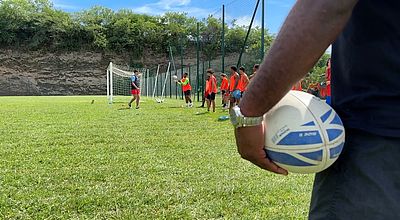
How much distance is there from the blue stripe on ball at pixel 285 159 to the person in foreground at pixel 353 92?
0.08 feet

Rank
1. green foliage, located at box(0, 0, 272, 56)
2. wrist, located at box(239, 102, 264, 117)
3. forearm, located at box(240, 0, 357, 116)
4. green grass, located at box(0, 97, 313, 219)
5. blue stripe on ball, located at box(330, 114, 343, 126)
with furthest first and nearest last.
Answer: green foliage, located at box(0, 0, 272, 56)
green grass, located at box(0, 97, 313, 219)
blue stripe on ball, located at box(330, 114, 343, 126)
wrist, located at box(239, 102, 264, 117)
forearm, located at box(240, 0, 357, 116)

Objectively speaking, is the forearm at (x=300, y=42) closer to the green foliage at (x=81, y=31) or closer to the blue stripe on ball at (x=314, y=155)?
the blue stripe on ball at (x=314, y=155)

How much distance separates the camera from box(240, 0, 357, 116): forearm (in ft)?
3.40

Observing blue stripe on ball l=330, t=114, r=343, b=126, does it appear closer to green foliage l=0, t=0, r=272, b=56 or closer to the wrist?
the wrist

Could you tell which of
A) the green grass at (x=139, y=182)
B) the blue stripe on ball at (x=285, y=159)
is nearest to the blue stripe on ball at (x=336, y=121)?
the blue stripe on ball at (x=285, y=159)

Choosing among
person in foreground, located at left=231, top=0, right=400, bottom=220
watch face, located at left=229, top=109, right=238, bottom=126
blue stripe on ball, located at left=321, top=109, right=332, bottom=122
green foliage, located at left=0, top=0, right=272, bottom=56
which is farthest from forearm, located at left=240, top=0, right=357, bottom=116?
green foliage, located at left=0, top=0, right=272, bottom=56

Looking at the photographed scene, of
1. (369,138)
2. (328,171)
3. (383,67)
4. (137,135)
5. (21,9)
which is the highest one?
(21,9)

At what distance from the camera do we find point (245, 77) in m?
13.6

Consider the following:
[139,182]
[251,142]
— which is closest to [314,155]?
[251,142]

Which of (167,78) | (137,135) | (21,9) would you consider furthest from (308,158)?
(21,9)

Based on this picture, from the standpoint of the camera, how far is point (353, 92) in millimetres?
1238

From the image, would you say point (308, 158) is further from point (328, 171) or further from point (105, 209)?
point (105, 209)

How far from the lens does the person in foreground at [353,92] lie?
1.05 m

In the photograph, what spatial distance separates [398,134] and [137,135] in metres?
6.66
